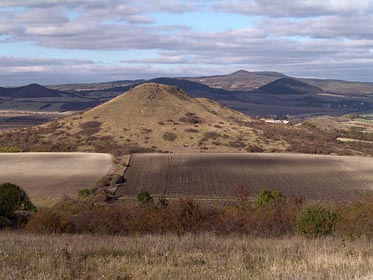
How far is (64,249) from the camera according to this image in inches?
424

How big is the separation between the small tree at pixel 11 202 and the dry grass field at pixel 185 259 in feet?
85.4

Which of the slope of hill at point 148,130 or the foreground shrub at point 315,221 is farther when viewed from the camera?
the slope of hill at point 148,130

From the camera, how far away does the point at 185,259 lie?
34.2 feet

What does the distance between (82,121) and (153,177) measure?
167 ft

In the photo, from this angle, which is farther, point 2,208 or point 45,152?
point 45,152

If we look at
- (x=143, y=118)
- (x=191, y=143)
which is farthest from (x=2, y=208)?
(x=143, y=118)

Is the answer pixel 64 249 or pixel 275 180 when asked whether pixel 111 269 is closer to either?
pixel 64 249

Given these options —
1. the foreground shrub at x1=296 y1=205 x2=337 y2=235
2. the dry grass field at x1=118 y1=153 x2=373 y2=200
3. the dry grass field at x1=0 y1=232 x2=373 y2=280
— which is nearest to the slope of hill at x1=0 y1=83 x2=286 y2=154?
the dry grass field at x1=118 y1=153 x2=373 y2=200

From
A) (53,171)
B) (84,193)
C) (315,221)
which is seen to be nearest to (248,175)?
(84,193)

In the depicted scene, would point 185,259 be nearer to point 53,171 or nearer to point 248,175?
point 248,175

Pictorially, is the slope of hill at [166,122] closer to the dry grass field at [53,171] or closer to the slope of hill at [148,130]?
the slope of hill at [148,130]

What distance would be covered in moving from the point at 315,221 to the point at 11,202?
27396 mm

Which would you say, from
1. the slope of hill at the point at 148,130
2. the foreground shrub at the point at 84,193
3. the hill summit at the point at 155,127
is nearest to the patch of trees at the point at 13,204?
the foreground shrub at the point at 84,193

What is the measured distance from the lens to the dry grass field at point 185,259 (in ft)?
29.5
